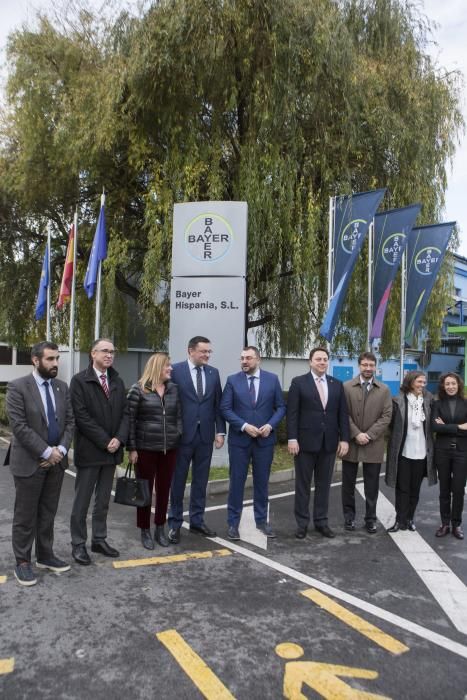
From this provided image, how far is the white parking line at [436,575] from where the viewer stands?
12.7ft

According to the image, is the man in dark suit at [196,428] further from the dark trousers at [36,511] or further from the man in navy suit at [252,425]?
Result: the dark trousers at [36,511]

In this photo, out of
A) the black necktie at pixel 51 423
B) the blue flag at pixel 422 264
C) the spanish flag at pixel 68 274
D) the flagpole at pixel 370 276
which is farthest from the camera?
the spanish flag at pixel 68 274

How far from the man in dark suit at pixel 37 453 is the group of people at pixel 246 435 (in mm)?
82

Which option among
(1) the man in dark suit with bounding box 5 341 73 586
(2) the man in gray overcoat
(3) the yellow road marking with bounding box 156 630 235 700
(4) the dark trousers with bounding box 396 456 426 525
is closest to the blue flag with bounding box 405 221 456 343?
(2) the man in gray overcoat

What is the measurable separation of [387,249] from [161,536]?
765 cm

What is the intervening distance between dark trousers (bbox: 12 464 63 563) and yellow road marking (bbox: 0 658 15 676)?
1.23m

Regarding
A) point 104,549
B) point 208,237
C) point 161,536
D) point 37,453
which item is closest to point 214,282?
point 208,237

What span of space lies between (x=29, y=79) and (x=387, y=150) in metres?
7.50

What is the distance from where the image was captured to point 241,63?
9984mm

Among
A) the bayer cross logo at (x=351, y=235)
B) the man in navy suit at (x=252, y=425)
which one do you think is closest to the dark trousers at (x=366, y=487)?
the man in navy suit at (x=252, y=425)

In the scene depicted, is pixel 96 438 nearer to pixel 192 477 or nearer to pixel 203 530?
pixel 192 477

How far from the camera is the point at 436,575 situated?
4562 millimetres

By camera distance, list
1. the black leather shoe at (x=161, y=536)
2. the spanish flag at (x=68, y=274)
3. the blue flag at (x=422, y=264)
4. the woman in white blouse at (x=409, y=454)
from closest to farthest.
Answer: the black leather shoe at (x=161, y=536) < the woman in white blouse at (x=409, y=454) < the blue flag at (x=422, y=264) < the spanish flag at (x=68, y=274)

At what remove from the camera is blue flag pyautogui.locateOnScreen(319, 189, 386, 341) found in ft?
31.5
